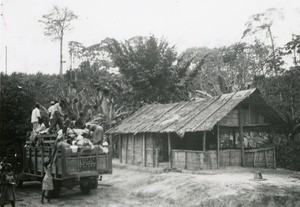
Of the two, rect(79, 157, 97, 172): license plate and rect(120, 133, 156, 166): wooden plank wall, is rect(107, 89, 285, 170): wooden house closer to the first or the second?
rect(120, 133, 156, 166): wooden plank wall

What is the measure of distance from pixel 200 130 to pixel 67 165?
7.20 meters

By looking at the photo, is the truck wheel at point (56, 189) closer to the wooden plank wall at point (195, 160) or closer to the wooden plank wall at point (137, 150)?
the wooden plank wall at point (195, 160)

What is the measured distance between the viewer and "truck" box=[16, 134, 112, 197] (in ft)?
37.3

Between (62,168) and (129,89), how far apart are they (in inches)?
662

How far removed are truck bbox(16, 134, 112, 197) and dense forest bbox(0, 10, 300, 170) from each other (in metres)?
2.11

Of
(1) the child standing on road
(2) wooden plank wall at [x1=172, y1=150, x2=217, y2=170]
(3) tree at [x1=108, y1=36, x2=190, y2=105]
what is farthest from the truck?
(3) tree at [x1=108, y1=36, x2=190, y2=105]

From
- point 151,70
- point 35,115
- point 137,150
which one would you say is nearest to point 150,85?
point 151,70

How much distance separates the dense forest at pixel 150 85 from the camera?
52.8 ft

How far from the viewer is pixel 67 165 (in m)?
11.3

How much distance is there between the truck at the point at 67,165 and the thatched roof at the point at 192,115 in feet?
19.4

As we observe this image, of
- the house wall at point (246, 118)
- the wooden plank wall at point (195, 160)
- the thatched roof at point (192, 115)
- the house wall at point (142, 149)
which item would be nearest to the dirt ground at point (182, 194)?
the wooden plank wall at point (195, 160)

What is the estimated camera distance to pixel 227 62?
36031mm

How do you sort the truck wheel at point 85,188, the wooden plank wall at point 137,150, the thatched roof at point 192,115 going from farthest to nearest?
the wooden plank wall at point 137,150 < the thatched roof at point 192,115 < the truck wheel at point 85,188

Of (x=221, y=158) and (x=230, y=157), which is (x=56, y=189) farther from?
(x=230, y=157)
